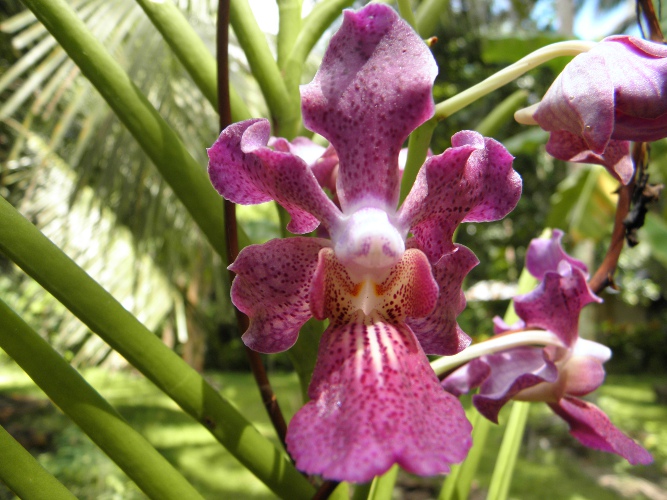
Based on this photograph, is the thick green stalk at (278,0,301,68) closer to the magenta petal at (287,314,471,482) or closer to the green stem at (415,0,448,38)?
the green stem at (415,0,448,38)

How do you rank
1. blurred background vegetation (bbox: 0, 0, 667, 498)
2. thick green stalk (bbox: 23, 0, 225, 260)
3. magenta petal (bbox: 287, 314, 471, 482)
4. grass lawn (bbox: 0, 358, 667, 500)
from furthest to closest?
grass lawn (bbox: 0, 358, 667, 500) → blurred background vegetation (bbox: 0, 0, 667, 498) → thick green stalk (bbox: 23, 0, 225, 260) → magenta petal (bbox: 287, 314, 471, 482)

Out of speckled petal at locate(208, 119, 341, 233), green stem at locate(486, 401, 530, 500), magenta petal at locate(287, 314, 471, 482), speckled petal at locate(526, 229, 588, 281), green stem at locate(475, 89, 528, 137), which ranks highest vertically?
speckled petal at locate(208, 119, 341, 233)

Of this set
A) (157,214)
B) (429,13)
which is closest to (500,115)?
(429,13)

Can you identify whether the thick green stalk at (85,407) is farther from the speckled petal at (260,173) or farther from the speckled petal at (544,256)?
the speckled petal at (544,256)

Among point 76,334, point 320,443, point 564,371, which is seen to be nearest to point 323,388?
point 320,443

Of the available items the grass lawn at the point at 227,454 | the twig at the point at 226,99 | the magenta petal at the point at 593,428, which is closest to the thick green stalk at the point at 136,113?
the twig at the point at 226,99

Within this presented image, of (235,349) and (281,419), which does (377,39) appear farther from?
(235,349)

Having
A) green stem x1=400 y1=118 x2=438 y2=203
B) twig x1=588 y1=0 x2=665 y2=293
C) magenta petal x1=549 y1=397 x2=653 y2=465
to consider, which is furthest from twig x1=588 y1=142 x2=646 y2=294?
green stem x1=400 y1=118 x2=438 y2=203
